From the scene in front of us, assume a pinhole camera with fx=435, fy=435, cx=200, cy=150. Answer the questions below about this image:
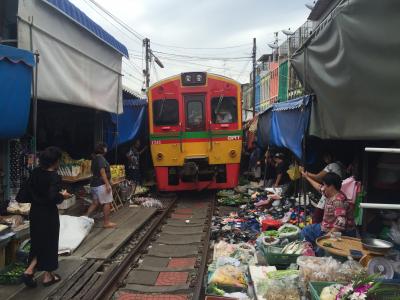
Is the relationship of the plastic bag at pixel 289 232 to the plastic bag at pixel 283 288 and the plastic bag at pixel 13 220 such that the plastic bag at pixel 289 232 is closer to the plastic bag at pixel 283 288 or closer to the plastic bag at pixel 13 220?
the plastic bag at pixel 283 288

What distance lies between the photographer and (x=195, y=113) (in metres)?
11.8

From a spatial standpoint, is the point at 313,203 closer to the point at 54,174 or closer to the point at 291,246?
the point at 291,246

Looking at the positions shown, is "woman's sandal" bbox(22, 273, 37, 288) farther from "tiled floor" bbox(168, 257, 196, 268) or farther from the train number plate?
the train number plate

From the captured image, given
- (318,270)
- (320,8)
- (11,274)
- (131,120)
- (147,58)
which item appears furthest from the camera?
(147,58)

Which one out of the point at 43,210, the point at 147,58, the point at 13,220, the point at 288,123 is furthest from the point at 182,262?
the point at 147,58

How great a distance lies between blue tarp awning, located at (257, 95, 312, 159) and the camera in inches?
265

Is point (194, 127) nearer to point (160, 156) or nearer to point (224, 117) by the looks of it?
point (224, 117)

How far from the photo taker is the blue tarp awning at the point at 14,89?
5.12 metres

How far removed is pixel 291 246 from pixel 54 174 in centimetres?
294

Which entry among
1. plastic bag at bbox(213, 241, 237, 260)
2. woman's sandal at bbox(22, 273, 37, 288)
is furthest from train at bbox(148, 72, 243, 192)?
woman's sandal at bbox(22, 273, 37, 288)

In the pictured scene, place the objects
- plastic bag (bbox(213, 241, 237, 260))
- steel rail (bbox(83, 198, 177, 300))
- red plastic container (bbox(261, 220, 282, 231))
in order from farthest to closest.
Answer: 1. red plastic container (bbox(261, 220, 282, 231))
2. plastic bag (bbox(213, 241, 237, 260))
3. steel rail (bbox(83, 198, 177, 300))

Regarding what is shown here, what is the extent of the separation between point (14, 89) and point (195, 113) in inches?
269

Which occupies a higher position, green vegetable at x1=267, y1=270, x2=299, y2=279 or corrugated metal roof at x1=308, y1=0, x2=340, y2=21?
corrugated metal roof at x1=308, y1=0, x2=340, y2=21

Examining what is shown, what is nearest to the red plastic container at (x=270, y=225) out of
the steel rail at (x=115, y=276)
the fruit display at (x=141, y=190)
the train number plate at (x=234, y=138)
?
the steel rail at (x=115, y=276)
